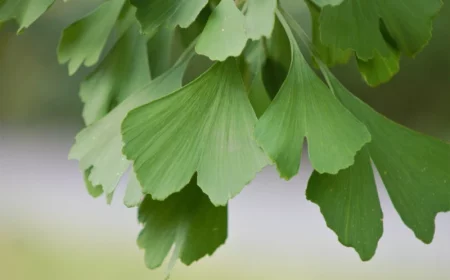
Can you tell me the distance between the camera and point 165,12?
341mm

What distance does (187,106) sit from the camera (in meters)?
0.34

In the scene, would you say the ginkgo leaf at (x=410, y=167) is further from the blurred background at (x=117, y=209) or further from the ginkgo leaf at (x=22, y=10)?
the blurred background at (x=117, y=209)

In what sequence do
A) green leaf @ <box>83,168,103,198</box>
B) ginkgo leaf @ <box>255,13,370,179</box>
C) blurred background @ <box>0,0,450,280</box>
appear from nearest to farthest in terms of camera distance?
ginkgo leaf @ <box>255,13,370,179</box> < green leaf @ <box>83,168,103,198</box> < blurred background @ <box>0,0,450,280</box>

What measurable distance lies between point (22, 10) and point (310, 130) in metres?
0.26

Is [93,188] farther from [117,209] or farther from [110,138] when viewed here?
[117,209]

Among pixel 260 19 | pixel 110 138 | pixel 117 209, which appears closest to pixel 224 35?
pixel 260 19

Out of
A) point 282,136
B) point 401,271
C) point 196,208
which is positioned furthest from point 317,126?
point 401,271

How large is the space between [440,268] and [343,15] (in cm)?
51

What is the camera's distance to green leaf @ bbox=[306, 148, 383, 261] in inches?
13.4

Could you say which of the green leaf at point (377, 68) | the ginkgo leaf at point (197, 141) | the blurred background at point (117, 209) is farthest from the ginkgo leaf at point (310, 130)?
the blurred background at point (117, 209)

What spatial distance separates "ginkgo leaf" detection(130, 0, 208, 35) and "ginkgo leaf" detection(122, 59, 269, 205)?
5 cm

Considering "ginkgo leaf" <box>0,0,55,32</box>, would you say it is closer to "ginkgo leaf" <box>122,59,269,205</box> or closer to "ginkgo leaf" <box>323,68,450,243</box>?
"ginkgo leaf" <box>122,59,269,205</box>

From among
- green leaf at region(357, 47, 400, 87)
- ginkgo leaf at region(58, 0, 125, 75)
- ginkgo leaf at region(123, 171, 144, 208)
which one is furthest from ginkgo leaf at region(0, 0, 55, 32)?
green leaf at region(357, 47, 400, 87)

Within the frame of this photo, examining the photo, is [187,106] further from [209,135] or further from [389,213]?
[389,213]
